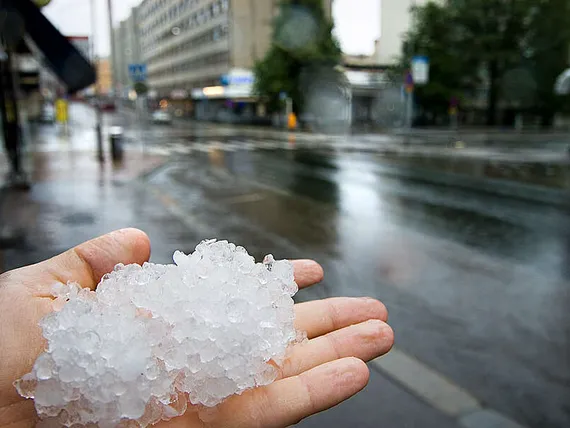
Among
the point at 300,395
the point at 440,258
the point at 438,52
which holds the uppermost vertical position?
the point at 438,52

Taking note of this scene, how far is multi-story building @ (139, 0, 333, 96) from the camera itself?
50297 millimetres

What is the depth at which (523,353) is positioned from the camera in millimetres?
3955

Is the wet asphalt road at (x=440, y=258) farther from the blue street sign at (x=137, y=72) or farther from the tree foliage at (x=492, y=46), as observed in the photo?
the tree foliage at (x=492, y=46)

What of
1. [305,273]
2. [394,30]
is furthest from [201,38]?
[305,273]

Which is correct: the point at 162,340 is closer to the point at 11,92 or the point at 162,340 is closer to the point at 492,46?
the point at 11,92

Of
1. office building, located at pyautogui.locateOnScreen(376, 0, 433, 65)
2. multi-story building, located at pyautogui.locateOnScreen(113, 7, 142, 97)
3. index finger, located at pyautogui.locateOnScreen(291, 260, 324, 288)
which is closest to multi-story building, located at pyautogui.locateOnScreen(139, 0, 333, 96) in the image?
multi-story building, located at pyautogui.locateOnScreen(113, 7, 142, 97)

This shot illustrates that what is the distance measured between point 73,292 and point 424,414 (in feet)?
7.82

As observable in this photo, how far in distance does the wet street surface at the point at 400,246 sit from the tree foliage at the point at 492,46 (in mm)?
25575

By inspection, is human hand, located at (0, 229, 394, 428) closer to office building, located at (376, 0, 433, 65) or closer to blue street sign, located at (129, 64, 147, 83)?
blue street sign, located at (129, 64, 147, 83)

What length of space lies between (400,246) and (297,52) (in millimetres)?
32240

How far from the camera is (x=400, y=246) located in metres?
6.91

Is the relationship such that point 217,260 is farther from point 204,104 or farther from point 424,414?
point 204,104

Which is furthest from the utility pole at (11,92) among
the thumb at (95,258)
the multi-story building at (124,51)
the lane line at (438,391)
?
the multi-story building at (124,51)

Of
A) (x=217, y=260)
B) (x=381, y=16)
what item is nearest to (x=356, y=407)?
(x=217, y=260)
